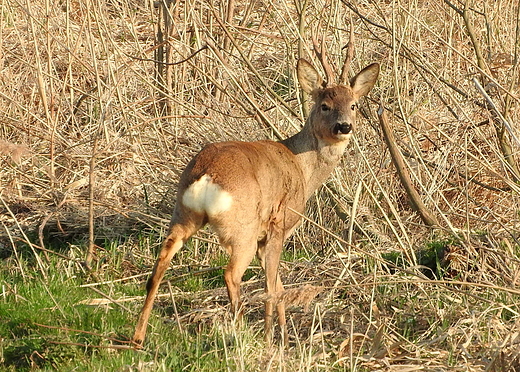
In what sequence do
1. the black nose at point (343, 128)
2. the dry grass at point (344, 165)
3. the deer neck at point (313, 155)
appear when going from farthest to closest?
the deer neck at point (313, 155) → the black nose at point (343, 128) → the dry grass at point (344, 165)

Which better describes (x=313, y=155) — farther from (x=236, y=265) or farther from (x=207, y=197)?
(x=207, y=197)

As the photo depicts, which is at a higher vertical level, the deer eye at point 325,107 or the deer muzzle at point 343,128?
the deer eye at point 325,107

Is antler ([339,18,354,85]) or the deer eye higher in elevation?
antler ([339,18,354,85])

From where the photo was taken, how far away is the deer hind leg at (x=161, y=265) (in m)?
4.53

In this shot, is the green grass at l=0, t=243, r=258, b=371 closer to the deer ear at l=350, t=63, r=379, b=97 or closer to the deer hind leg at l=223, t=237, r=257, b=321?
the deer hind leg at l=223, t=237, r=257, b=321

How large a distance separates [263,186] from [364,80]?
1.53 meters

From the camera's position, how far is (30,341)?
446 centimetres

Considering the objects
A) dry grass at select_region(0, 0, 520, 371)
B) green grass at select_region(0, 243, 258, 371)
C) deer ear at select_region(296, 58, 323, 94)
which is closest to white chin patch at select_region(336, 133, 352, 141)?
dry grass at select_region(0, 0, 520, 371)

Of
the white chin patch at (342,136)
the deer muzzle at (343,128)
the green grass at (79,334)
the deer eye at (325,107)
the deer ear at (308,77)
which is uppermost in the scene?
the deer ear at (308,77)

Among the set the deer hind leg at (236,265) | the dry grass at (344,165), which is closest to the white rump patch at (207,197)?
the deer hind leg at (236,265)

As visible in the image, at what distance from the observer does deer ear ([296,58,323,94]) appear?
6180mm

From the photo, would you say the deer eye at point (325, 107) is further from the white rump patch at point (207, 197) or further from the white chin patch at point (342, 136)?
the white rump patch at point (207, 197)

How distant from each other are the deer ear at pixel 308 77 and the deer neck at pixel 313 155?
314 millimetres

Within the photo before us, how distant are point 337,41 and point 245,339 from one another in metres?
3.55
